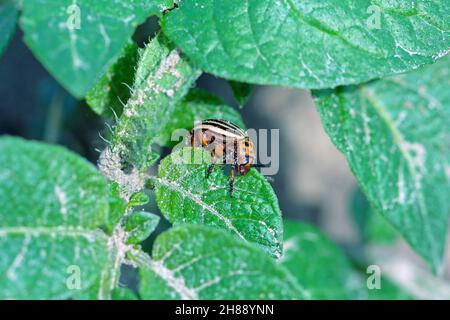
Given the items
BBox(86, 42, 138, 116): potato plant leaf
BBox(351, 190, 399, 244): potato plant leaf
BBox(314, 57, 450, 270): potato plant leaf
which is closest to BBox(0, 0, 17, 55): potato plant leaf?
BBox(86, 42, 138, 116): potato plant leaf

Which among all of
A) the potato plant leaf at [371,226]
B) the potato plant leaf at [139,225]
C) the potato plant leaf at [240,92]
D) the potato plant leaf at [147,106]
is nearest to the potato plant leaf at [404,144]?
the potato plant leaf at [240,92]

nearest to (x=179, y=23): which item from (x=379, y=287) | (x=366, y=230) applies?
(x=379, y=287)

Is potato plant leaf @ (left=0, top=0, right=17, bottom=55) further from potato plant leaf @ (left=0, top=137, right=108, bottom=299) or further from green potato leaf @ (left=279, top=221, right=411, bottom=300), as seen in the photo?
green potato leaf @ (left=279, top=221, right=411, bottom=300)

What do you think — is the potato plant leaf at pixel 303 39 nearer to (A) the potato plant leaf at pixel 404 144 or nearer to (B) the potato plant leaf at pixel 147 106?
(B) the potato plant leaf at pixel 147 106

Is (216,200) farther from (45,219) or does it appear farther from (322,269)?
(322,269)

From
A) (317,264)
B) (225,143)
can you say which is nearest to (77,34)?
(225,143)

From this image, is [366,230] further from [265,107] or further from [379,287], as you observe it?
[265,107]
